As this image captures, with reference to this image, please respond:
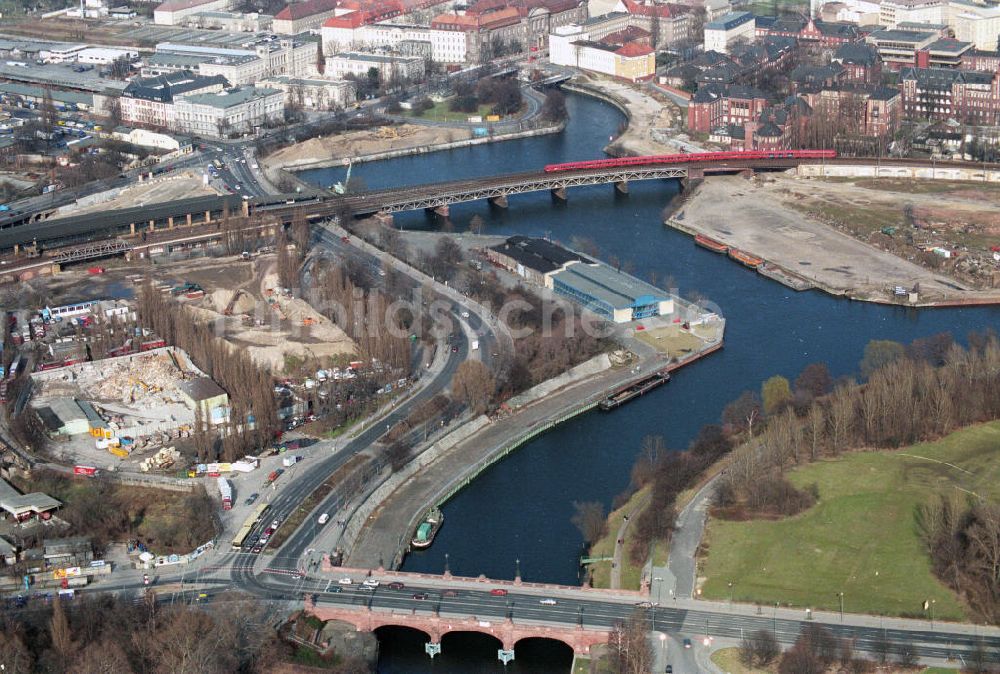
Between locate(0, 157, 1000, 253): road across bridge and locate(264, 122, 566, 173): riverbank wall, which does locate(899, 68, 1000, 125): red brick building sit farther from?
locate(264, 122, 566, 173): riverbank wall

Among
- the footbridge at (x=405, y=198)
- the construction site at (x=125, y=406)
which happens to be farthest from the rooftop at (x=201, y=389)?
the footbridge at (x=405, y=198)

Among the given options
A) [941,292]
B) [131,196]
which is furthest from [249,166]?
[941,292]

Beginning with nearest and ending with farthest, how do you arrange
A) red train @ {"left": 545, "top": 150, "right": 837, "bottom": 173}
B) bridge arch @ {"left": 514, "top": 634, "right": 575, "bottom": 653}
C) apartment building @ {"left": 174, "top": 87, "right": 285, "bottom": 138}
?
bridge arch @ {"left": 514, "top": 634, "right": 575, "bottom": 653} < red train @ {"left": 545, "top": 150, "right": 837, "bottom": 173} < apartment building @ {"left": 174, "top": 87, "right": 285, "bottom": 138}

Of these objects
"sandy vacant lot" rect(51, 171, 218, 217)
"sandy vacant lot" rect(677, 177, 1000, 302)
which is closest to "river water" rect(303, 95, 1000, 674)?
"sandy vacant lot" rect(677, 177, 1000, 302)

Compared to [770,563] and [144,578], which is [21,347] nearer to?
[144,578]

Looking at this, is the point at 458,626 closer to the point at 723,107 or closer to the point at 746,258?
the point at 746,258

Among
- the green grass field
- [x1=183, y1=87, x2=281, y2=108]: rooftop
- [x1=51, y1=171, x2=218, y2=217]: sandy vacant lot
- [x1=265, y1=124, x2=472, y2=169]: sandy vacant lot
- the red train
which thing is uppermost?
[x1=183, y1=87, x2=281, y2=108]: rooftop

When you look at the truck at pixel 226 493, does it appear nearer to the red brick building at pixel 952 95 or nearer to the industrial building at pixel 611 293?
the industrial building at pixel 611 293

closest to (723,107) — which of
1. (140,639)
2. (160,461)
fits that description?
(160,461)
